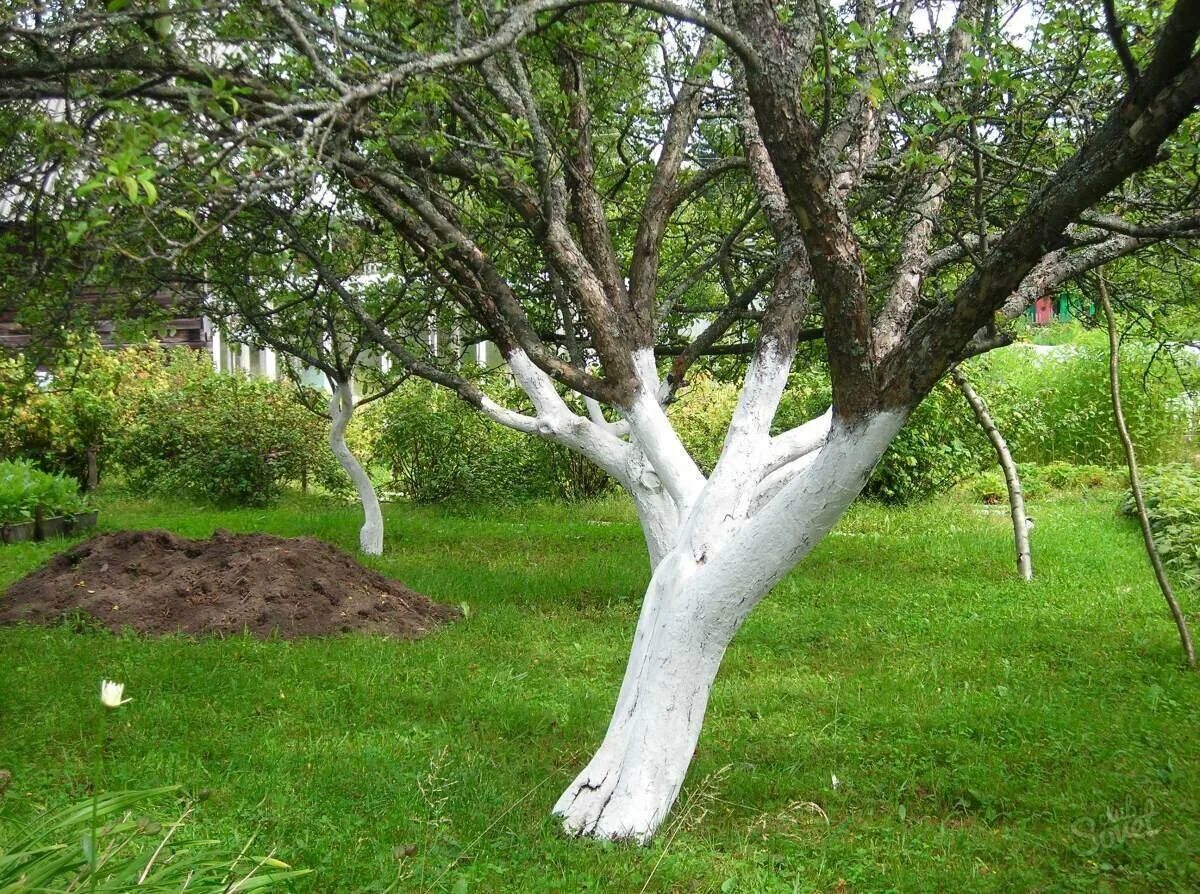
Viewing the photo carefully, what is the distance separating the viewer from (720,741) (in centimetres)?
472

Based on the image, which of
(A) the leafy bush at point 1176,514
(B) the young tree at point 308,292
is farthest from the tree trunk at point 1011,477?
(B) the young tree at point 308,292

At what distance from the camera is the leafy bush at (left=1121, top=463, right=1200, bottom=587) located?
8148 millimetres

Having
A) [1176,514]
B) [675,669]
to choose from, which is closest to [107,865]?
[675,669]

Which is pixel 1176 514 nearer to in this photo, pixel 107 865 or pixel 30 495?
pixel 107 865

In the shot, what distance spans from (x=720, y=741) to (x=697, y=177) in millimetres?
3483

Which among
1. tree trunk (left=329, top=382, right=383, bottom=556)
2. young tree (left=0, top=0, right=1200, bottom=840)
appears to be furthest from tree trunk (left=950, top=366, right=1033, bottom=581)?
tree trunk (left=329, top=382, right=383, bottom=556)

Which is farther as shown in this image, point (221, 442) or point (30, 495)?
point (221, 442)

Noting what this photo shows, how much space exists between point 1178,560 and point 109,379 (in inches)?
499

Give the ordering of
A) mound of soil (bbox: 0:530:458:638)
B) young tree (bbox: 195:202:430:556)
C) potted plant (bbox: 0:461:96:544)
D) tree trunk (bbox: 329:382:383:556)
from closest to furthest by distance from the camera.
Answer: mound of soil (bbox: 0:530:458:638), young tree (bbox: 195:202:430:556), tree trunk (bbox: 329:382:383:556), potted plant (bbox: 0:461:96:544)

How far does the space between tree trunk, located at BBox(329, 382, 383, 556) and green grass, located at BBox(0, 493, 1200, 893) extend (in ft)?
5.92

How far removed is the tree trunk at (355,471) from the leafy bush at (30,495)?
3442 mm

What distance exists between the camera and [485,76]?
16.5 feet

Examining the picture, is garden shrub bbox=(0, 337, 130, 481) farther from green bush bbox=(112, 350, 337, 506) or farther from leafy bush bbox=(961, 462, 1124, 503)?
leafy bush bbox=(961, 462, 1124, 503)

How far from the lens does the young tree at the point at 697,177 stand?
3113 mm
